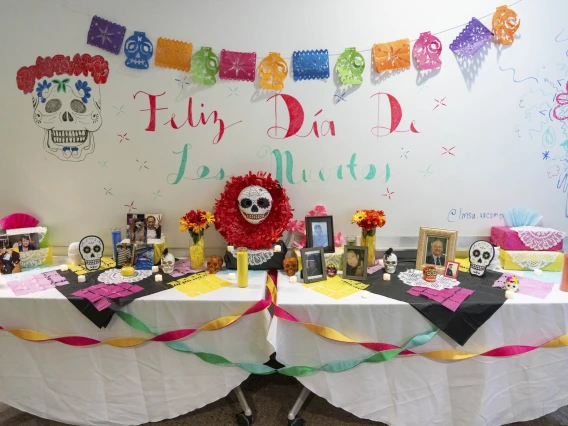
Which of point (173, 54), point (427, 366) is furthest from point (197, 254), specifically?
point (427, 366)

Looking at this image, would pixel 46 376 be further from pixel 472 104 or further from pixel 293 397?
pixel 472 104

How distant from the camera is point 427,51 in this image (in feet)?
5.26

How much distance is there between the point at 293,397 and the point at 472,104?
1686mm

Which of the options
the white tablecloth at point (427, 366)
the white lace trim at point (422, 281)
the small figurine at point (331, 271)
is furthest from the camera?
the small figurine at point (331, 271)

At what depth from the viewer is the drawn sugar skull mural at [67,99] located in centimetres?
165

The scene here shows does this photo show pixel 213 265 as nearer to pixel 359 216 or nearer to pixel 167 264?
pixel 167 264

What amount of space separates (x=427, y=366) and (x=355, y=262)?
489 millimetres

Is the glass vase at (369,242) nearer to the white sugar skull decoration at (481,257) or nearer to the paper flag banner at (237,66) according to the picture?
the white sugar skull decoration at (481,257)

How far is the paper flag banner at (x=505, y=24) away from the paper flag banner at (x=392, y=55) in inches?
16.4

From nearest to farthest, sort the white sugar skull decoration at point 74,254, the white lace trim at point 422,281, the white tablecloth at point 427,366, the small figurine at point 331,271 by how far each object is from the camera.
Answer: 1. the white tablecloth at point 427,366
2. the white lace trim at point 422,281
3. the small figurine at point 331,271
4. the white sugar skull decoration at point 74,254

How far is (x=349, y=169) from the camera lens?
5.65ft

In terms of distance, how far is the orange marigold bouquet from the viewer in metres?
1.57

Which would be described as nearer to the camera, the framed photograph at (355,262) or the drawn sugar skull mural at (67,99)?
the framed photograph at (355,262)

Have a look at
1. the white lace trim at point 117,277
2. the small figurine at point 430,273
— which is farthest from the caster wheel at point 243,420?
the small figurine at point 430,273
